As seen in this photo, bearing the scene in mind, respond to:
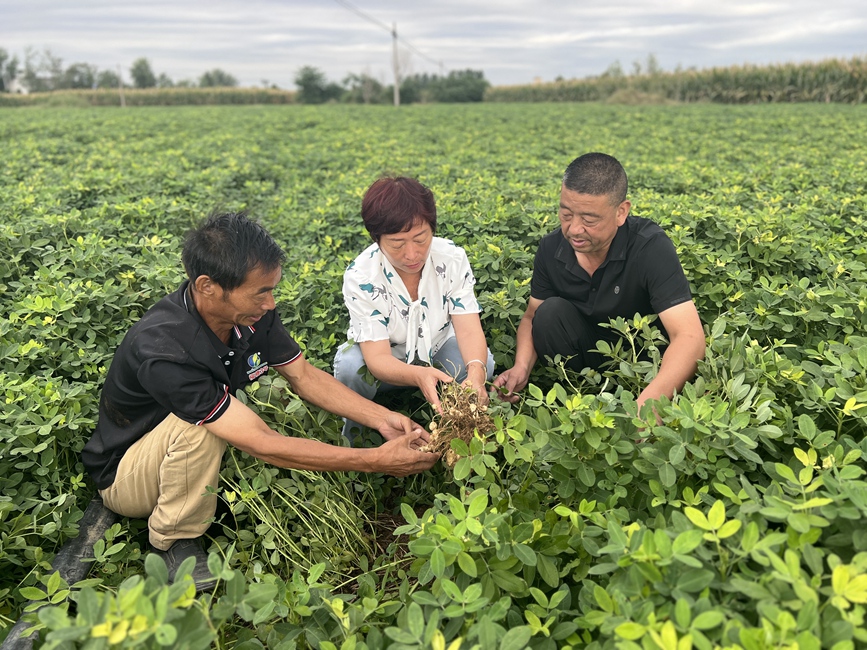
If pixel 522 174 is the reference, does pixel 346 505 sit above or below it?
below

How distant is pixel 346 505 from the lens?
2463mm

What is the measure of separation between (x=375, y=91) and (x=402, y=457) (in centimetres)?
5123

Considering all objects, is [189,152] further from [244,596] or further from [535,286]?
[244,596]

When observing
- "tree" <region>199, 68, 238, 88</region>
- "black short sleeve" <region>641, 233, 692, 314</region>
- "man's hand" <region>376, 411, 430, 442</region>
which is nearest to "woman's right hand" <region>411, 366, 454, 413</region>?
"man's hand" <region>376, 411, 430, 442</region>

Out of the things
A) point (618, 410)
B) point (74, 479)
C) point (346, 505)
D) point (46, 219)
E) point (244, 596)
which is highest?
point (46, 219)

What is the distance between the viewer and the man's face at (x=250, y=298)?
6.94ft

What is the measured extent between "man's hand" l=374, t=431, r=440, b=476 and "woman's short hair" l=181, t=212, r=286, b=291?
2.43ft

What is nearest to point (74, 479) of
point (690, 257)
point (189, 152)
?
point (690, 257)

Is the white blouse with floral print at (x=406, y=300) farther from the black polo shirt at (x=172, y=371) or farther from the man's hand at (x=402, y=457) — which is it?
the man's hand at (x=402, y=457)

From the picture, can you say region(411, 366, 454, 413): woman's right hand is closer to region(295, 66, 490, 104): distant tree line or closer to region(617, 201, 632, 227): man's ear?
region(617, 201, 632, 227): man's ear

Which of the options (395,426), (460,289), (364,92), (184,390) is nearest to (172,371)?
(184,390)

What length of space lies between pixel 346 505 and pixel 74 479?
100cm

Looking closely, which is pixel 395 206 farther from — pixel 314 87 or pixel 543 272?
pixel 314 87

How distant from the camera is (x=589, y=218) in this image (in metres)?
2.73
